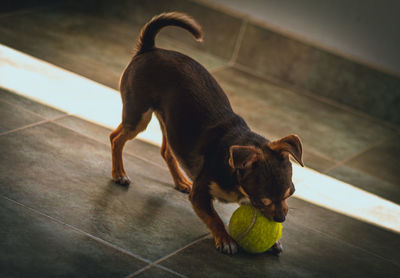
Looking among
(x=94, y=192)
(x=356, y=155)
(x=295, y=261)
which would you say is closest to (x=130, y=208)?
(x=94, y=192)

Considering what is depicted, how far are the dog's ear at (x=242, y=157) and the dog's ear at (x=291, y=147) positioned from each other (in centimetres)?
17

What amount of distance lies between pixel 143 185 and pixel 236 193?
1072 millimetres

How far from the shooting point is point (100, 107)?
6.07 meters

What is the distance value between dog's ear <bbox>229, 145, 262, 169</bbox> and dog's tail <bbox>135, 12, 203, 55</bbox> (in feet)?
4.54

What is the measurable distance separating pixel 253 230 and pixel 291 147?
58 centimetres

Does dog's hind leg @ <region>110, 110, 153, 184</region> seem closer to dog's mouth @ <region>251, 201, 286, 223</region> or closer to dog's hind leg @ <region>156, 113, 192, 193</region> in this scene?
dog's hind leg @ <region>156, 113, 192, 193</region>

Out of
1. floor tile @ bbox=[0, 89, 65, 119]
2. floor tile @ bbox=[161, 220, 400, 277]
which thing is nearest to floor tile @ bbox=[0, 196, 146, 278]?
floor tile @ bbox=[161, 220, 400, 277]

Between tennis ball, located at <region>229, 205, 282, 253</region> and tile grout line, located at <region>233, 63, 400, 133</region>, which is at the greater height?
tennis ball, located at <region>229, 205, 282, 253</region>

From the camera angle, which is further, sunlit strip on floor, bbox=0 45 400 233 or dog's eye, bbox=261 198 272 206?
sunlit strip on floor, bbox=0 45 400 233

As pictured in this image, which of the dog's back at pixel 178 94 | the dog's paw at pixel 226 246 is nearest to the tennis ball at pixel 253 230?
the dog's paw at pixel 226 246

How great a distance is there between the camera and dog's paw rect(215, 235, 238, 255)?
4008 mm

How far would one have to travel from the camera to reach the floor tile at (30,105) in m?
5.49

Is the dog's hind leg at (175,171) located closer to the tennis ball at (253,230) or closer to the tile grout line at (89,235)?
the tennis ball at (253,230)

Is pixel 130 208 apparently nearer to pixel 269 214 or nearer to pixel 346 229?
pixel 269 214
